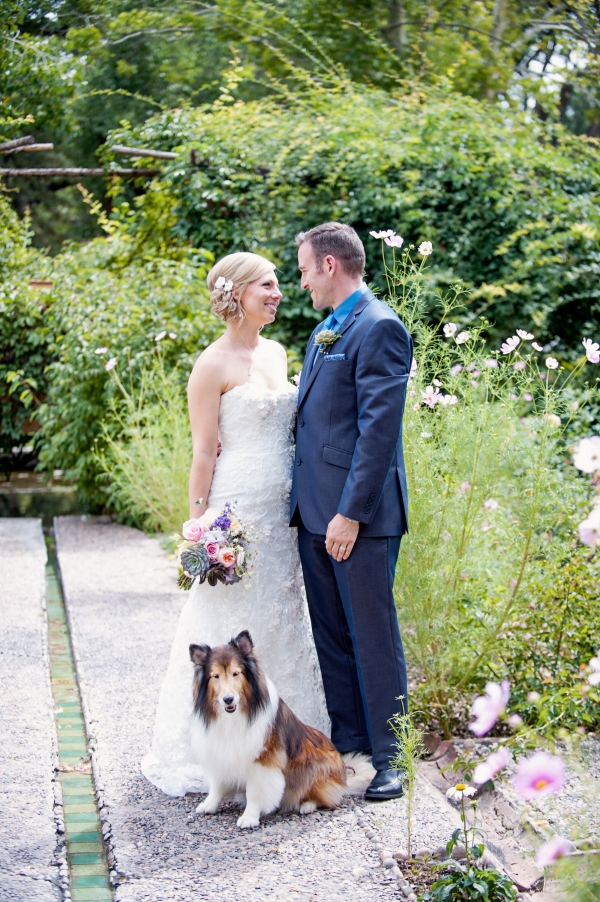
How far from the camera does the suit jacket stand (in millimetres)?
3029

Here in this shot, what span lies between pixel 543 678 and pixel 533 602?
0.34 metres

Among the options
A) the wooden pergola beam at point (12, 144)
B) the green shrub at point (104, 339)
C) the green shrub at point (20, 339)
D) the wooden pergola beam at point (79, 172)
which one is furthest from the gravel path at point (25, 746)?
the wooden pergola beam at point (79, 172)

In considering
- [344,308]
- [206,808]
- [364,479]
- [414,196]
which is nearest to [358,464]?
[364,479]

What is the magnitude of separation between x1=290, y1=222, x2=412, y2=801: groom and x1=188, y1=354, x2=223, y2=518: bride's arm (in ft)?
1.07

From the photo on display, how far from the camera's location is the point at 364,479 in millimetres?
3025

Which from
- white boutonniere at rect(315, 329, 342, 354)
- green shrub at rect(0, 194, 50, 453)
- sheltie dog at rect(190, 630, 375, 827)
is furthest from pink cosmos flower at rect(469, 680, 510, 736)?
green shrub at rect(0, 194, 50, 453)

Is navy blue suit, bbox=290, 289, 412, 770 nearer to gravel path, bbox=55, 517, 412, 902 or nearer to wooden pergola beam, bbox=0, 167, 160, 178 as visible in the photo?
gravel path, bbox=55, 517, 412, 902

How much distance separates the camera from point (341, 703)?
346cm

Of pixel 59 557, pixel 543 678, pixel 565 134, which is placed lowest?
pixel 59 557

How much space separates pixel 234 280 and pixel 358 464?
911 mm

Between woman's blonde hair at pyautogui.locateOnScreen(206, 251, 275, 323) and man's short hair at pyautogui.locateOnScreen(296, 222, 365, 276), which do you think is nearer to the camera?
man's short hair at pyautogui.locateOnScreen(296, 222, 365, 276)

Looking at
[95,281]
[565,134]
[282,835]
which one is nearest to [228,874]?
[282,835]

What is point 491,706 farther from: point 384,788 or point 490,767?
point 384,788

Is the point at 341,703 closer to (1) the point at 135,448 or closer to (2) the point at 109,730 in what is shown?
(2) the point at 109,730
